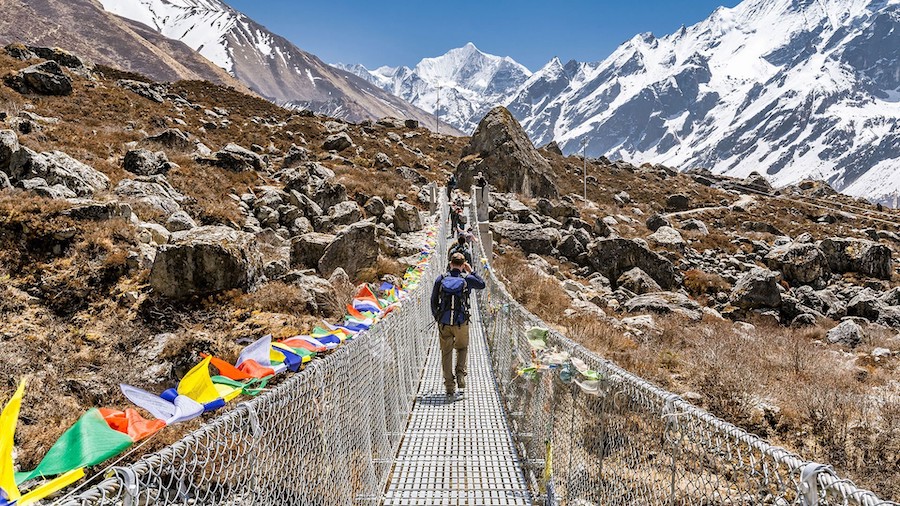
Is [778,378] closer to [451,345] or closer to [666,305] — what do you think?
[666,305]

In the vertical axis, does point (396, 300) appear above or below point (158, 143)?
below

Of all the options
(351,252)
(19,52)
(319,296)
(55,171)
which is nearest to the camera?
(319,296)

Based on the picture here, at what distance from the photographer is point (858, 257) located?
2325cm

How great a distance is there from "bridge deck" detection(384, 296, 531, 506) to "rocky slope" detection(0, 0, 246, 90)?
15619 cm

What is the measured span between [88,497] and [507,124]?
118 ft

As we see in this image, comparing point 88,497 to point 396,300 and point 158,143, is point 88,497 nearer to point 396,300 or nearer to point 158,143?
point 396,300

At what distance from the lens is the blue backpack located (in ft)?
20.6

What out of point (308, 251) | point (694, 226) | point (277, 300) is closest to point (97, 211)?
point (308, 251)

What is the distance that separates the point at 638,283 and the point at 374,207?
1059 cm

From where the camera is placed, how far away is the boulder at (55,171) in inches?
451

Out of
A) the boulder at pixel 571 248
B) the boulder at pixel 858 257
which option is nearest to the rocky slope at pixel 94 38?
the boulder at pixel 571 248

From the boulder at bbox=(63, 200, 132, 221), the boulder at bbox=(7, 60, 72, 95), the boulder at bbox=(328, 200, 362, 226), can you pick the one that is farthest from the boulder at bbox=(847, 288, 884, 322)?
the boulder at bbox=(7, 60, 72, 95)

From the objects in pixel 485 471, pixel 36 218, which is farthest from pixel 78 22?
pixel 485 471

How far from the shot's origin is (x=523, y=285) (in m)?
14.5
